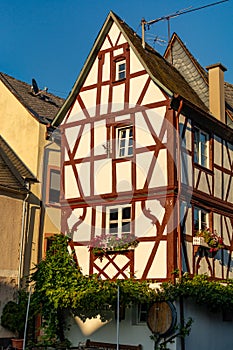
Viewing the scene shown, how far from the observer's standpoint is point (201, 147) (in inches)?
694

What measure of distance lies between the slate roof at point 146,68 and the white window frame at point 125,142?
1829 mm

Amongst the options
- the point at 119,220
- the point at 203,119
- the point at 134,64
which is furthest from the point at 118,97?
the point at 119,220

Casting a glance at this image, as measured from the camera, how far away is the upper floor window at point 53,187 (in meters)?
21.2

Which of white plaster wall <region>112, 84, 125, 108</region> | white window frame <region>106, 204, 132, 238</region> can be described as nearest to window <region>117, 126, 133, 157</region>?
white plaster wall <region>112, 84, 125, 108</region>

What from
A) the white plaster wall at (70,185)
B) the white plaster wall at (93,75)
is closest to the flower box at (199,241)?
the white plaster wall at (70,185)

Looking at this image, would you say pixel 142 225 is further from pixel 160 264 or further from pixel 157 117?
pixel 157 117

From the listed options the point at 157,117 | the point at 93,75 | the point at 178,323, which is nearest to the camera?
the point at 178,323

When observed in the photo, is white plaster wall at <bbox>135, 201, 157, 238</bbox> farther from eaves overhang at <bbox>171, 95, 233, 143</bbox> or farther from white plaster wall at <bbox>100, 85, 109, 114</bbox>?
white plaster wall at <bbox>100, 85, 109, 114</bbox>

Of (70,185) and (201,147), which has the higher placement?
(201,147)

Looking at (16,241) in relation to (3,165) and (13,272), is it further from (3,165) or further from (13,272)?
(3,165)

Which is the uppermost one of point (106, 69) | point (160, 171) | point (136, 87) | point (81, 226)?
point (106, 69)

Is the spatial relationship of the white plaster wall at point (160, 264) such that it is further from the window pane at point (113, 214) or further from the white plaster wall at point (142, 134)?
the white plaster wall at point (142, 134)

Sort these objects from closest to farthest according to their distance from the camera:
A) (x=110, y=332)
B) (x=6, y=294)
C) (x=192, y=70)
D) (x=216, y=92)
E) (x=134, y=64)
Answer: (x=110, y=332) < (x=134, y=64) < (x=6, y=294) < (x=216, y=92) < (x=192, y=70)

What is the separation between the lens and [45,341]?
1638 cm
